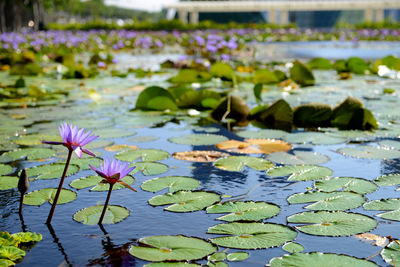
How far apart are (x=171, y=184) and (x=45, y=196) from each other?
31 centimetres

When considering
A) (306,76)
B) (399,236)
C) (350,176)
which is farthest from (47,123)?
(306,76)

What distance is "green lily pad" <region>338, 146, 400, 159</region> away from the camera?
1521mm

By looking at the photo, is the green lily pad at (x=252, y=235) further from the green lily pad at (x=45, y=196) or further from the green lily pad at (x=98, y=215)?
the green lily pad at (x=45, y=196)

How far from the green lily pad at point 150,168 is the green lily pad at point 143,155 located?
7 cm

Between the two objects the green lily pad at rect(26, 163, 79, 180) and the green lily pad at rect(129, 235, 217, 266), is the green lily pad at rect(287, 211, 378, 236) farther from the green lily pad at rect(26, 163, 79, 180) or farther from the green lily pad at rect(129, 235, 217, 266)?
the green lily pad at rect(26, 163, 79, 180)

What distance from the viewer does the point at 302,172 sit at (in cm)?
133

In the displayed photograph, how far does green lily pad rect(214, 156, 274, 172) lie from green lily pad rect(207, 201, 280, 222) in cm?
32

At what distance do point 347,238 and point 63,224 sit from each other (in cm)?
58

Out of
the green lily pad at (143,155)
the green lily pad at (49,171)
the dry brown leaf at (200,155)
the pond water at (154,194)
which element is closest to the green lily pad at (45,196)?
the pond water at (154,194)

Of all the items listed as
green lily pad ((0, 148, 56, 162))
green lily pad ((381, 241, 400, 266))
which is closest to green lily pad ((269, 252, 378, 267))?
green lily pad ((381, 241, 400, 266))

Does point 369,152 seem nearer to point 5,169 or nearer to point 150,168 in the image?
point 150,168

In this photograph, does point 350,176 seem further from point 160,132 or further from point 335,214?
point 160,132

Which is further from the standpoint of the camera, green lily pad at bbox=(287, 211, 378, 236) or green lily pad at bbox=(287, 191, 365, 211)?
green lily pad at bbox=(287, 191, 365, 211)

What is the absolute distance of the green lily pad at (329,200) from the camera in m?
1.05
